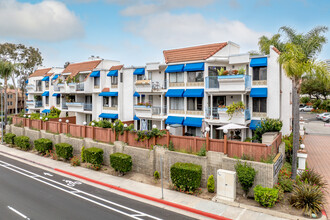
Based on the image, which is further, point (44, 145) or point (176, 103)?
point (176, 103)

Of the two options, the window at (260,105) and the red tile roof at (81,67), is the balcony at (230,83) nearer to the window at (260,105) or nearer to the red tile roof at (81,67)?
the window at (260,105)

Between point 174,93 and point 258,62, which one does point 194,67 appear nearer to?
point 174,93

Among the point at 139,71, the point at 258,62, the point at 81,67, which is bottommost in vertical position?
the point at 258,62

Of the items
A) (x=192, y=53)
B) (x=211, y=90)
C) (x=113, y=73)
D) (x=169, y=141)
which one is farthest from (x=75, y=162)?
(x=192, y=53)

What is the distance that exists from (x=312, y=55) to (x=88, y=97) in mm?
29315

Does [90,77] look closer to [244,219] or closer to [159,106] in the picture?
[159,106]

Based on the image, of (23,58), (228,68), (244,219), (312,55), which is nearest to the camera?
(244,219)

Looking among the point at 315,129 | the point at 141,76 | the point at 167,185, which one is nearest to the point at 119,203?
the point at 167,185

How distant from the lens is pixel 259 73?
2088cm

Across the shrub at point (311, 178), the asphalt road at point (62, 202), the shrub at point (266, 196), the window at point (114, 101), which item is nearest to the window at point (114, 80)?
the window at point (114, 101)

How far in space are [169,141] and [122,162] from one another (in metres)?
3.81

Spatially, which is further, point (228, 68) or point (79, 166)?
point (228, 68)

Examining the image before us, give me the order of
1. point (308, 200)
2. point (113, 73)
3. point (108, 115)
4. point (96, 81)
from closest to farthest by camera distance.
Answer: point (308, 200), point (113, 73), point (108, 115), point (96, 81)

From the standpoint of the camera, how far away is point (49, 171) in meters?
19.2
